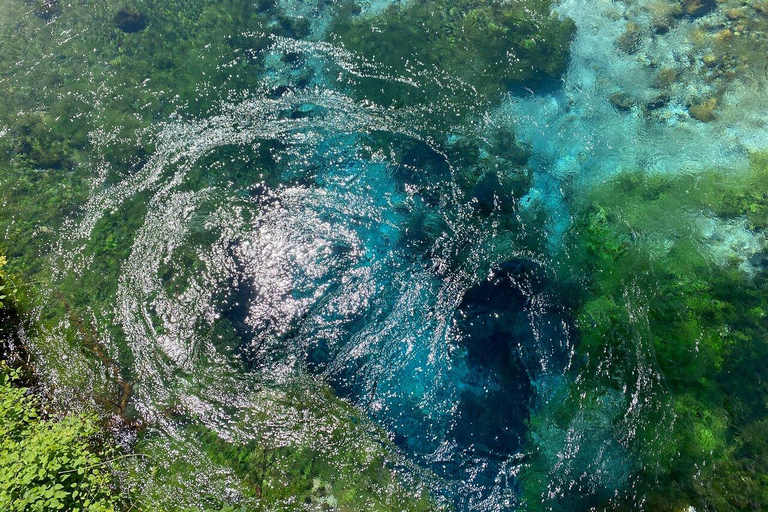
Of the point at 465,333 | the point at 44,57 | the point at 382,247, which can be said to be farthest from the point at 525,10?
the point at 44,57

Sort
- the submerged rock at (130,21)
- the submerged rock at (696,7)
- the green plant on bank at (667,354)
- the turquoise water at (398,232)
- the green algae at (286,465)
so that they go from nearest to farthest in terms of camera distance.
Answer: the green algae at (286,465)
the green plant on bank at (667,354)
the turquoise water at (398,232)
the submerged rock at (130,21)
the submerged rock at (696,7)

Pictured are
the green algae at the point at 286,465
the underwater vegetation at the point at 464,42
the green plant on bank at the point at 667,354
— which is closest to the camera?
the green algae at the point at 286,465

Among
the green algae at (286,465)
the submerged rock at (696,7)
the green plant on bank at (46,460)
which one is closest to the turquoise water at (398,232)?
the green algae at (286,465)

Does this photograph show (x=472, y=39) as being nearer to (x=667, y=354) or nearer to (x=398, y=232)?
(x=398, y=232)

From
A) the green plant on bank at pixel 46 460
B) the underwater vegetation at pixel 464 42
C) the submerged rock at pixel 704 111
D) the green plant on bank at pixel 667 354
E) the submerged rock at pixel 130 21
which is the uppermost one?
the submerged rock at pixel 130 21

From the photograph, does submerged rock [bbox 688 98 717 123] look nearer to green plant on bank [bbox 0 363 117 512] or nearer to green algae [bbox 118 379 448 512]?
green algae [bbox 118 379 448 512]

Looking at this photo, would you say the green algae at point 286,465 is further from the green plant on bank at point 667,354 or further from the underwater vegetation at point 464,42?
the underwater vegetation at point 464,42
